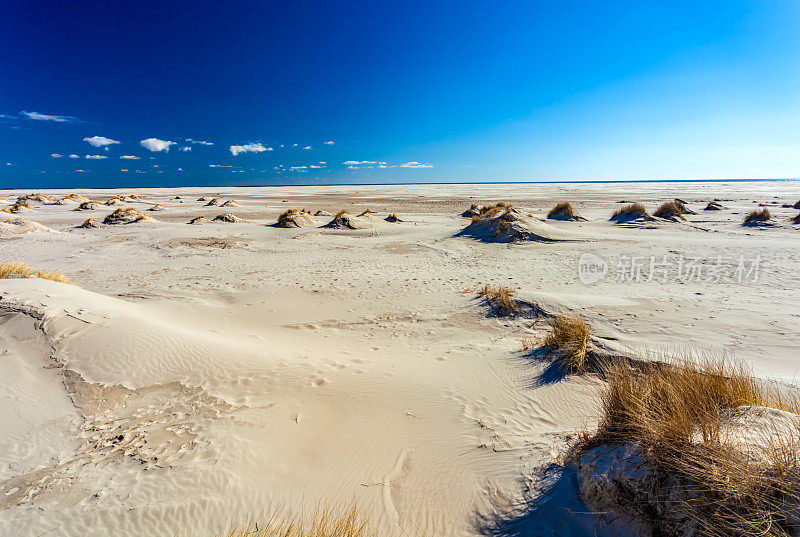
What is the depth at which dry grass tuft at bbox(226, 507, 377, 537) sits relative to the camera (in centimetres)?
210

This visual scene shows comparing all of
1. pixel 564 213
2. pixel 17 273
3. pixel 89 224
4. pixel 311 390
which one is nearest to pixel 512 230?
pixel 564 213

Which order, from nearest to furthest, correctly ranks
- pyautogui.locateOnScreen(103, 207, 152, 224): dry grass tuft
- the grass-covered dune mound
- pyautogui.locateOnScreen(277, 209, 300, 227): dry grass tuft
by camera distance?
the grass-covered dune mound → pyautogui.locateOnScreen(277, 209, 300, 227): dry grass tuft → pyautogui.locateOnScreen(103, 207, 152, 224): dry grass tuft

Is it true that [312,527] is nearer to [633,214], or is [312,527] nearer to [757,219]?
[633,214]

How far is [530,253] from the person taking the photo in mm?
13031

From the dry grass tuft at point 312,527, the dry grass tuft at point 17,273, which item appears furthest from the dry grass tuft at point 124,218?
the dry grass tuft at point 312,527

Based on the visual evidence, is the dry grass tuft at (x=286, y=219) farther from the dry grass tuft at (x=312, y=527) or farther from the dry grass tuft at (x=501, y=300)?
the dry grass tuft at (x=312, y=527)

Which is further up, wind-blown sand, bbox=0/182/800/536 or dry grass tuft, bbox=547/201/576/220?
dry grass tuft, bbox=547/201/576/220

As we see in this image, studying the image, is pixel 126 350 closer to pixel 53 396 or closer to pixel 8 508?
pixel 53 396

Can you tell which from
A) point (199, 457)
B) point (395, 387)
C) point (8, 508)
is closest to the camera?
point (8, 508)

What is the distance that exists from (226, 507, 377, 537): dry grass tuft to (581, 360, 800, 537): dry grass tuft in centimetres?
170

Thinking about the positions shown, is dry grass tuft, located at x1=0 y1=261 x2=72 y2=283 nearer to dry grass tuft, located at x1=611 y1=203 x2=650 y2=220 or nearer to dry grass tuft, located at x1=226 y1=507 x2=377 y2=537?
dry grass tuft, located at x1=226 y1=507 x2=377 y2=537

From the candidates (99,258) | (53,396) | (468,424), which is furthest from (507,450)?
(99,258)

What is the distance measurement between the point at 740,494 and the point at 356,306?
6.74 meters

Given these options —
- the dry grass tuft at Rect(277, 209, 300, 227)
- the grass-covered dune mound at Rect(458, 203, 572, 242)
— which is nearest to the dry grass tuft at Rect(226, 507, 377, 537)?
the grass-covered dune mound at Rect(458, 203, 572, 242)
